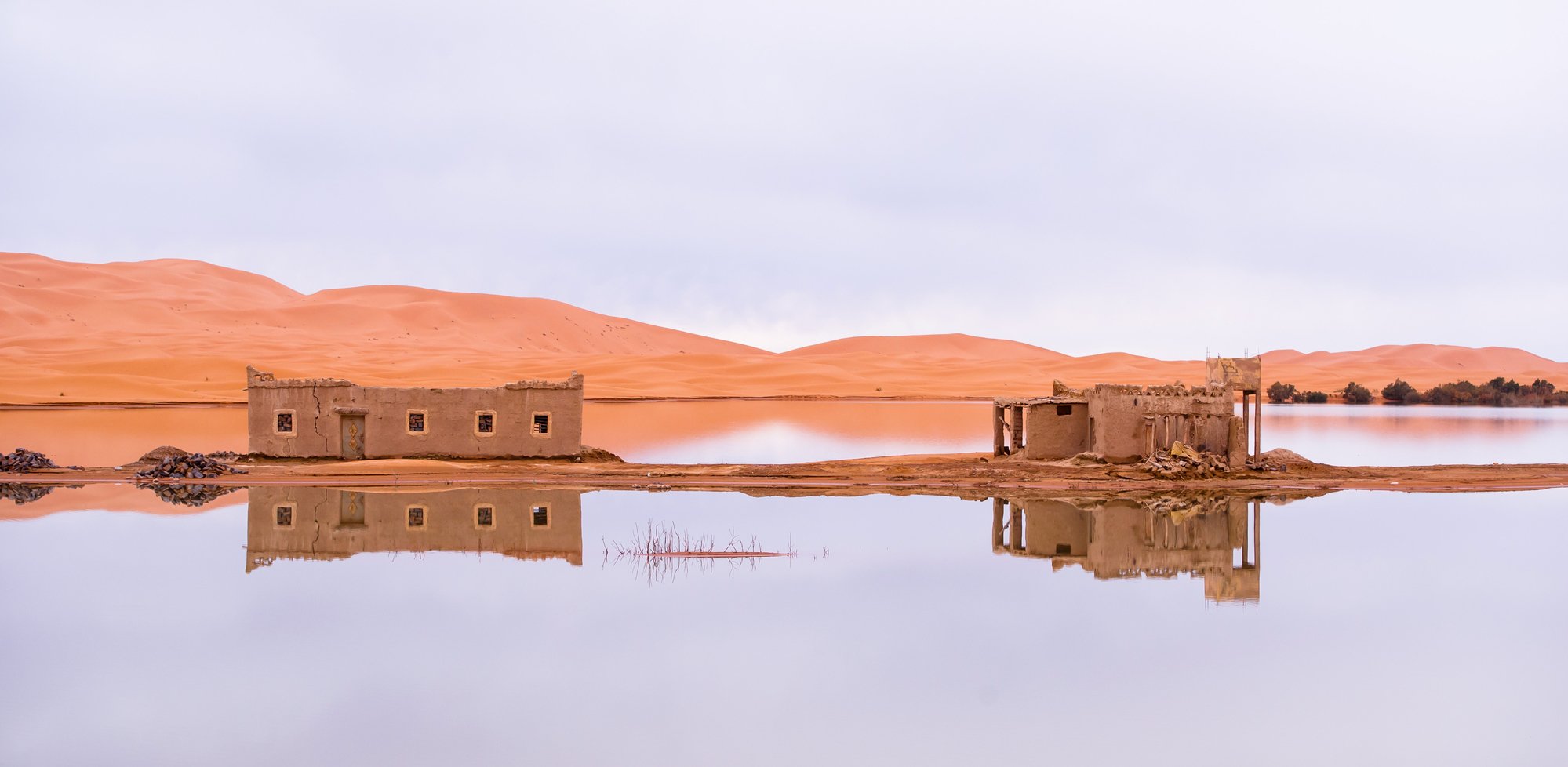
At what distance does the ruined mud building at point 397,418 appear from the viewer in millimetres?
25141

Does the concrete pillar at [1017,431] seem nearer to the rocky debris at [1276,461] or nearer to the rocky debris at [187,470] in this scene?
the rocky debris at [1276,461]

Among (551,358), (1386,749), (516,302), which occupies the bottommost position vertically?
(1386,749)

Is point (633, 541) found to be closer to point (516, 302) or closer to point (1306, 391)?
point (1306, 391)

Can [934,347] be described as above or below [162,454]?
above

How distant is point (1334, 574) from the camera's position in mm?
14398

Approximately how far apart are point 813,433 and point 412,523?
2576 cm

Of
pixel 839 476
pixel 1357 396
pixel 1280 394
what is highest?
pixel 1280 394

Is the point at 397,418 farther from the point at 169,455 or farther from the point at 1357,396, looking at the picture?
the point at 1357,396

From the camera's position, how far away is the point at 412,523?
17125mm

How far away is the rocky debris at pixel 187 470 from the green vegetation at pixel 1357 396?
69766 millimetres

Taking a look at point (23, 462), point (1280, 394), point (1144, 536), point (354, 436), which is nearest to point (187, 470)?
point (354, 436)

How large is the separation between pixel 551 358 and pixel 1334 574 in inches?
2797

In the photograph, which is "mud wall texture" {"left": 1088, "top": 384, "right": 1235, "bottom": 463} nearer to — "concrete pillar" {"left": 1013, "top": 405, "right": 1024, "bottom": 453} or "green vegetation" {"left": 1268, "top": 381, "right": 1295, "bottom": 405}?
"concrete pillar" {"left": 1013, "top": 405, "right": 1024, "bottom": 453}

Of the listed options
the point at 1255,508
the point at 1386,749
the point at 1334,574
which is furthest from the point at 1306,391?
the point at 1386,749
